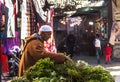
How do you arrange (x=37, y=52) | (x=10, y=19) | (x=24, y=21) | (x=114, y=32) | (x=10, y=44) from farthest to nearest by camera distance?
(x=114, y=32), (x=24, y=21), (x=10, y=44), (x=10, y=19), (x=37, y=52)

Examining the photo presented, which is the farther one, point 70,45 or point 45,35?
point 70,45

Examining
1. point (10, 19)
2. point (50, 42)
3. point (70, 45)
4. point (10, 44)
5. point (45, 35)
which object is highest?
point (45, 35)

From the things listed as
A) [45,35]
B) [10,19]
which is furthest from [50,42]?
[45,35]

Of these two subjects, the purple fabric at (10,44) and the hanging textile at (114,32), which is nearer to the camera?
the purple fabric at (10,44)

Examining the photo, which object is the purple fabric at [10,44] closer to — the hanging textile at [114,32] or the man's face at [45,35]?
the man's face at [45,35]

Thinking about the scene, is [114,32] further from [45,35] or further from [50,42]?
[45,35]

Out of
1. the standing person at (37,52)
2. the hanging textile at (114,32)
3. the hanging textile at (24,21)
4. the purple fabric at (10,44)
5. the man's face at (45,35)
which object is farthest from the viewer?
the hanging textile at (114,32)

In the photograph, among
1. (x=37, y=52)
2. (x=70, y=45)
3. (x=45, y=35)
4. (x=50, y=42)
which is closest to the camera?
(x=37, y=52)

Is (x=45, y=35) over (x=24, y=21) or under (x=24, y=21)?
over

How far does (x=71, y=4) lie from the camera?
102ft

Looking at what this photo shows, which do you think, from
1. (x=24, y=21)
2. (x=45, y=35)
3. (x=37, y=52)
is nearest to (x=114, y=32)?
(x=24, y=21)

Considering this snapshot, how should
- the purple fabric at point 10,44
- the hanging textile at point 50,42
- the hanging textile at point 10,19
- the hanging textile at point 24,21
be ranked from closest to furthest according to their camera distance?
the hanging textile at point 10,19 → the purple fabric at point 10,44 → the hanging textile at point 24,21 → the hanging textile at point 50,42

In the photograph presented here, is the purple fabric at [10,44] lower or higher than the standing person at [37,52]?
lower

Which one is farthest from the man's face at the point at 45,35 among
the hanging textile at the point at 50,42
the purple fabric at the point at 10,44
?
the hanging textile at the point at 50,42
